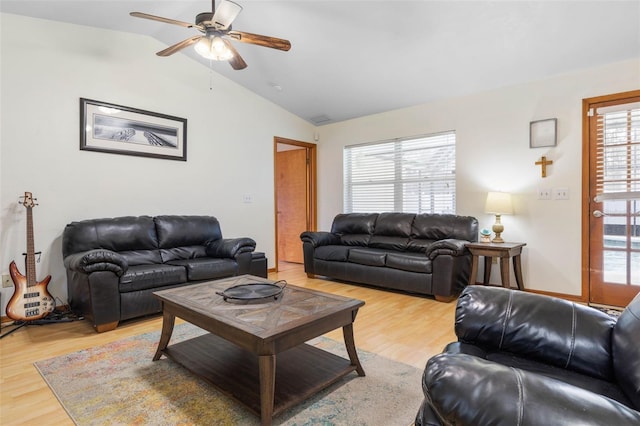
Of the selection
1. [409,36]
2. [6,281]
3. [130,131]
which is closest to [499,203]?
[409,36]

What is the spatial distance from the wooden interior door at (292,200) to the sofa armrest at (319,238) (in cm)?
115

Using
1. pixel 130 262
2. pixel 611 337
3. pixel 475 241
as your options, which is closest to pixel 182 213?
pixel 130 262

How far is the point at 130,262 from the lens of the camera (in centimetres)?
347

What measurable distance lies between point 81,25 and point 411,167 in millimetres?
4272

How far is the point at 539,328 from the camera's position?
4.71ft

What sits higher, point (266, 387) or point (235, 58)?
point (235, 58)

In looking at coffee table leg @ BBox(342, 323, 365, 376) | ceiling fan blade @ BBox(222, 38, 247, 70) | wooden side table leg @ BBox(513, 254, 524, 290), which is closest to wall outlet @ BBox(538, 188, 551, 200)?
wooden side table leg @ BBox(513, 254, 524, 290)

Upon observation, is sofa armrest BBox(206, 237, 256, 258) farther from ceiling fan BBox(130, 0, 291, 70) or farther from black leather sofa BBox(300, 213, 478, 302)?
ceiling fan BBox(130, 0, 291, 70)

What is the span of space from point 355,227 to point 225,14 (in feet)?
10.9

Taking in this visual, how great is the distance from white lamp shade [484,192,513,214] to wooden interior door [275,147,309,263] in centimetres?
311

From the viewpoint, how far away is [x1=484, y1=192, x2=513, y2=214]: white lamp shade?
12.8 feet

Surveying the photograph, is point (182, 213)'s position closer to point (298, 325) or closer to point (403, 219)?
point (403, 219)

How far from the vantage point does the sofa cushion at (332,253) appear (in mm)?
4574

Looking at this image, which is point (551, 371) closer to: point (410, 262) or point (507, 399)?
point (507, 399)
